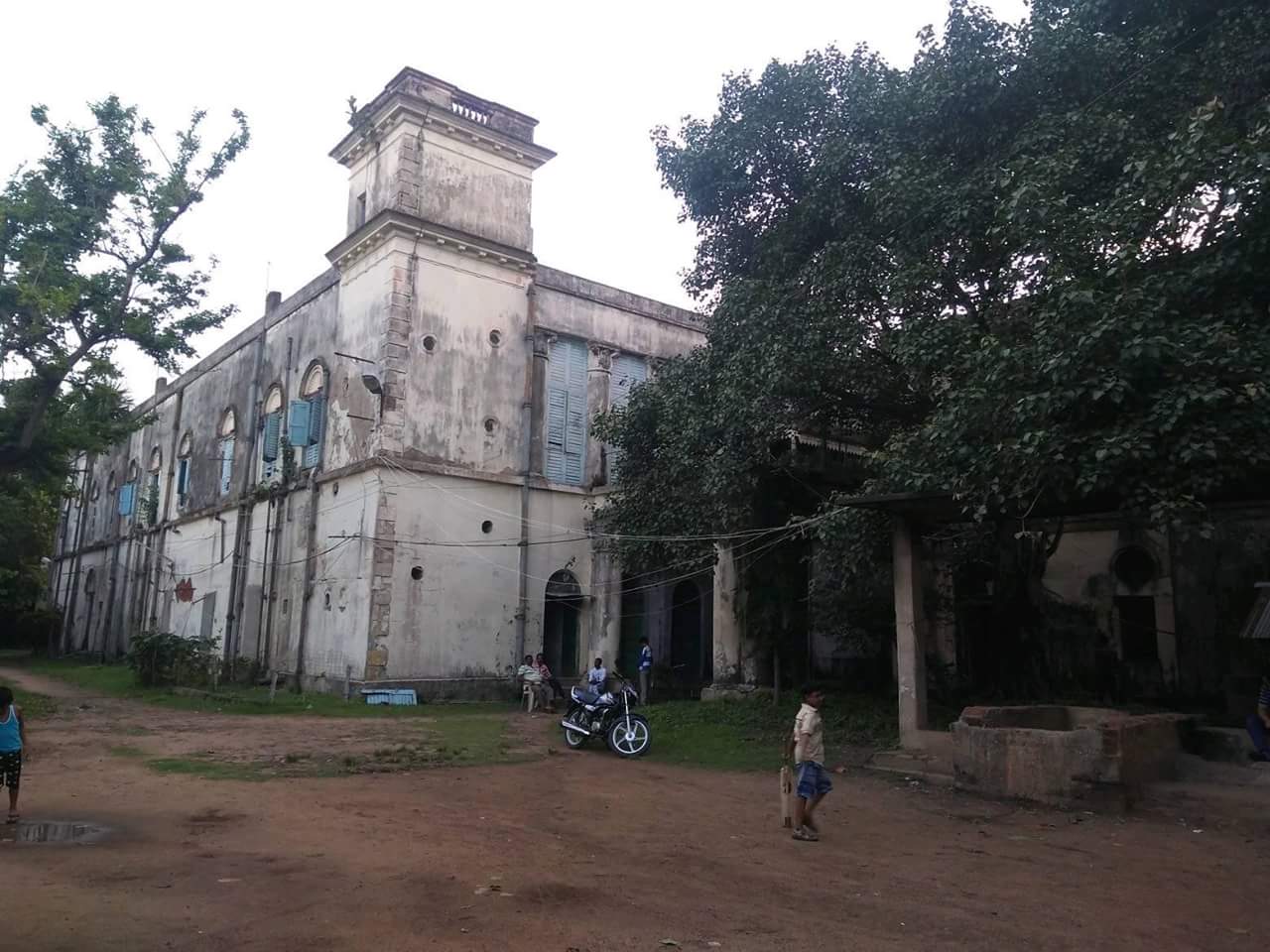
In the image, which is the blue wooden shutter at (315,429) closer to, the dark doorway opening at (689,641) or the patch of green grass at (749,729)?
the dark doorway opening at (689,641)

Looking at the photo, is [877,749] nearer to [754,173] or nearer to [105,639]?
[754,173]

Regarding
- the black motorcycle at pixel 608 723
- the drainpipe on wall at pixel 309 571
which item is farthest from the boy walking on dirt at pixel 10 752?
the drainpipe on wall at pixel 309 571

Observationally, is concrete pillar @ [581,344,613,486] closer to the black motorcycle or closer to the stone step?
the black motorcycle

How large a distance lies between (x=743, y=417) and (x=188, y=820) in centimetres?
A: 881

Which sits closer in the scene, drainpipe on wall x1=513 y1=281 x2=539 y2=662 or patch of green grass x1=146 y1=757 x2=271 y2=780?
patch of green grass x1=146 y1=757 x2=271 y2=780

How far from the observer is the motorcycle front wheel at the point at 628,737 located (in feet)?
41.9

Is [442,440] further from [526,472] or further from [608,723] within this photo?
[608,723]

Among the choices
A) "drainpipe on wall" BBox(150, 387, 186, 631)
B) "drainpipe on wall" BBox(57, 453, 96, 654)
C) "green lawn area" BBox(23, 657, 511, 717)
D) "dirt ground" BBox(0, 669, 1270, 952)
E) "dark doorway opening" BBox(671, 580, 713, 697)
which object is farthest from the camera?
"drainpipe on wall" BBox(57, 453, 96, 654)

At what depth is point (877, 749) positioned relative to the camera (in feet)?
39.4

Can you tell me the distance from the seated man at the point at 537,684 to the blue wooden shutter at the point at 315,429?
7408 millimetres

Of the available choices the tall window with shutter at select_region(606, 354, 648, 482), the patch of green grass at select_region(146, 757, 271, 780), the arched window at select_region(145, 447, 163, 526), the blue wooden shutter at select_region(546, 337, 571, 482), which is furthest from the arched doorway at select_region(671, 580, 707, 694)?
the arched window at select_region(145, 447, 163, 526)

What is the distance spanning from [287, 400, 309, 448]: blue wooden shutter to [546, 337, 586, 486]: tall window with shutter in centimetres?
583

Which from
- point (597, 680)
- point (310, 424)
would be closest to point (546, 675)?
point (597, 680)

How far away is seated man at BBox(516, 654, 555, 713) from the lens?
18453 millimetres
